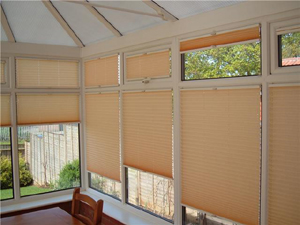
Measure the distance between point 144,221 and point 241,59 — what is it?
231cm

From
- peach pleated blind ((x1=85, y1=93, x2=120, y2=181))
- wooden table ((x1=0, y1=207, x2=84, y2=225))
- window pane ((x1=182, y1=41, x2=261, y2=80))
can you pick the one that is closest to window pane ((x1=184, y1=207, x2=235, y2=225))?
wooden table ((x1=0, y1=207, x2=84, y2=225))

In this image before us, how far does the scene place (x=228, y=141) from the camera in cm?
289

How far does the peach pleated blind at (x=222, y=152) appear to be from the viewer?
8.87 feet

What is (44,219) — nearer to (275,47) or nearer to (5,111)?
(5,111)

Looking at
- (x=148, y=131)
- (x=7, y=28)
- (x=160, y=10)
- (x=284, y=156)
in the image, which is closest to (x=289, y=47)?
(x=284, y=156)

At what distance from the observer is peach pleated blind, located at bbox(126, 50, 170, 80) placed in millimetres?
3571

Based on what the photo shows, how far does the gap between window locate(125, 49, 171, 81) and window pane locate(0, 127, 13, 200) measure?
A: 2.03 m

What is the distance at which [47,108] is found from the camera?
4.82m

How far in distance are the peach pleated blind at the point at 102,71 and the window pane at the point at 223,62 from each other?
1.33 meters

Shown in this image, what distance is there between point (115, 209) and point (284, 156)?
2615 millimetres

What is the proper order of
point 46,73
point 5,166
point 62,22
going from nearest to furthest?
point 62,22
point 5,166
point 46,73

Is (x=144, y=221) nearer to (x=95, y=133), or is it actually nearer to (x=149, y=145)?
(x=149, y=145)

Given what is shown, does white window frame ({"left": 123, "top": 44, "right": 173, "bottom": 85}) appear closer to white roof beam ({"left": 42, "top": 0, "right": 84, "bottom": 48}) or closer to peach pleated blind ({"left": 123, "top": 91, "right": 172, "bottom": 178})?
peach pleated blind ({"left": 123, "top": 91, "right": 172, "bottom": 178})

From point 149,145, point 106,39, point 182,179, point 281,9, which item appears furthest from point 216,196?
point 106,39
